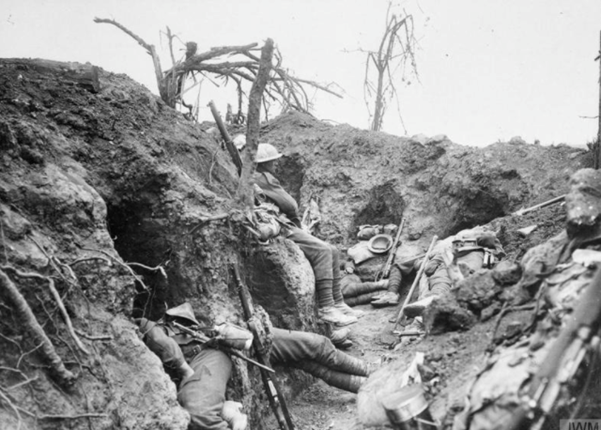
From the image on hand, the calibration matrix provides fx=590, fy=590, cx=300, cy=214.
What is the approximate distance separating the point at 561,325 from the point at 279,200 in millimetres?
5062

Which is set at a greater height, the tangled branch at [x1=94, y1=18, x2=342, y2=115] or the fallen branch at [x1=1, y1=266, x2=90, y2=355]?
the tangled branch at [x1=94, y1=18, x2=342, y2=115]

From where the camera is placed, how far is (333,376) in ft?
20.8

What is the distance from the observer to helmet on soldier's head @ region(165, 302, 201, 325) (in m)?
5.14

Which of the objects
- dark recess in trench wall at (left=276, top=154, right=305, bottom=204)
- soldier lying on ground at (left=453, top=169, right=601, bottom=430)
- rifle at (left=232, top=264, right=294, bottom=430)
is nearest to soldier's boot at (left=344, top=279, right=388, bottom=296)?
dark recess in trench wall at (left=276, top=154, right=305, bottom=204)

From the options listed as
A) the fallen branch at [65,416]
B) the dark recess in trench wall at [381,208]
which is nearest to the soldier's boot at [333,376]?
the fallen branch at [65,416]

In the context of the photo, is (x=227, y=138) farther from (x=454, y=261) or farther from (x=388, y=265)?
(x=388, y=265)

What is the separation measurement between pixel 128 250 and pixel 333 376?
2538 mm

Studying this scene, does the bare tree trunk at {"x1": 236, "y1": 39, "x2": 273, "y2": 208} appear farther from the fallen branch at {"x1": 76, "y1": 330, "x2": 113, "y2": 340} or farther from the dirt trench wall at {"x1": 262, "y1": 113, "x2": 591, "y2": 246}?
the dirt trench wall at {"x1": 262, "y1": 113, "x2": 591, "y2": 246}

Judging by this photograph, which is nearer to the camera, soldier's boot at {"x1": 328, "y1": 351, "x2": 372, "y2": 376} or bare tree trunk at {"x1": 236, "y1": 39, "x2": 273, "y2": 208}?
bare tree trunk at {"x1": 236, "y1": 39, "x2": 273, "y2": 208}

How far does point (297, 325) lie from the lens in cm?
709

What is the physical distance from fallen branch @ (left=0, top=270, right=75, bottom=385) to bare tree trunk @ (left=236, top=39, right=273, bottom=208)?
3027 mm

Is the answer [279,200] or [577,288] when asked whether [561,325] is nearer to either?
[577,288]

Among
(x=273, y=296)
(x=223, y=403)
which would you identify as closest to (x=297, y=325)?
(x=273, y=296)

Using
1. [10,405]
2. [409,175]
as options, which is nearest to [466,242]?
[409,175]
